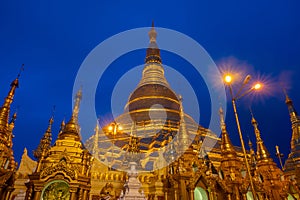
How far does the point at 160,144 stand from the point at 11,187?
11.8 metres

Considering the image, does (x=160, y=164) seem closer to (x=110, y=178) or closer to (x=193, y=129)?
(x=110, y=178)

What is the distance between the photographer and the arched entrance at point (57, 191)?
1425cm

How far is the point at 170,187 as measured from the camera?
14508 mm

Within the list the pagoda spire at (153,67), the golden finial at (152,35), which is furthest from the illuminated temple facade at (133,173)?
the golden finial at (152,35)

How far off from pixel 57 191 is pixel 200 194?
869 centimetres

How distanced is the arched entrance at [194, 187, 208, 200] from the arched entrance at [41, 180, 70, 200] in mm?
7773

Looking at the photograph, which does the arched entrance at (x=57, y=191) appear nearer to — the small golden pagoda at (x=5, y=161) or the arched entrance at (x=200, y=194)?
the small golden pagoda at (x=5, y=161)

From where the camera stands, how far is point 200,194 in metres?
14.9

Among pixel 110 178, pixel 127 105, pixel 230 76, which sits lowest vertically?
pixel 110 178

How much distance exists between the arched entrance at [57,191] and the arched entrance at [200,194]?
777 centimetres

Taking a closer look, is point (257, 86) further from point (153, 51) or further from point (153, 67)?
point (153, 51)

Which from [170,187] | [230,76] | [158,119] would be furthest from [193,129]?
[230,76]

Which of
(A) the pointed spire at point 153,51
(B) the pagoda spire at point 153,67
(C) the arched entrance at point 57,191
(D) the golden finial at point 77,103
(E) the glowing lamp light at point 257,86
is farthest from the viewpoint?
(A) the pointed spire at point 153,51

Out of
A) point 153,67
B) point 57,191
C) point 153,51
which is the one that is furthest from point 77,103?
point 153,51
